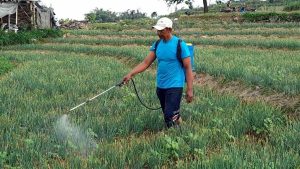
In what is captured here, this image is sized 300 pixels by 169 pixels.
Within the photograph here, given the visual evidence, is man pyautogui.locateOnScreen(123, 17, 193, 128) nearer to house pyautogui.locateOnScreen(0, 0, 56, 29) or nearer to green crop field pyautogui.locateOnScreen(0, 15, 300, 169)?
green crop field pyautogui.locateOnScreen(0, 15, 300, 169)

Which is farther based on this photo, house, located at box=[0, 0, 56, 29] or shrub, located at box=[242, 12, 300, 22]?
shrub, located at box=[242, 12, 300, 22]

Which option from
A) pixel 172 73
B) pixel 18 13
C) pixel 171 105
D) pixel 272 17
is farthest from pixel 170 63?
pixel 272 17

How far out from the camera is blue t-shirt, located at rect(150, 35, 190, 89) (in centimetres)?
602

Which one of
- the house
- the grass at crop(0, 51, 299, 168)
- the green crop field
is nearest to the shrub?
the house

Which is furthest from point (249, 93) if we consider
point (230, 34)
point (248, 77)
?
point (230, 34)

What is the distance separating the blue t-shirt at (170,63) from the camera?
19.7ft

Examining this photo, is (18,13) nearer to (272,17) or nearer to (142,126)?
(272,17)

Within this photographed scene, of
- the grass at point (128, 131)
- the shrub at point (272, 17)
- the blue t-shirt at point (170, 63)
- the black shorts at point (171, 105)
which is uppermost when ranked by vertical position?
the shrub at point (272, 17)

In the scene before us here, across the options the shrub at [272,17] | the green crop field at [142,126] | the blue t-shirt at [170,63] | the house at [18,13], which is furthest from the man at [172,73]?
the shrub at [272,17]

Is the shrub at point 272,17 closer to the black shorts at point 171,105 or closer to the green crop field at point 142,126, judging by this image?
the green crop field at point 142,126

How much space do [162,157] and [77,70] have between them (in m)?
8.92

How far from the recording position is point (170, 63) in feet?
20.0

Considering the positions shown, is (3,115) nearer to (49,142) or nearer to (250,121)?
(49,142)

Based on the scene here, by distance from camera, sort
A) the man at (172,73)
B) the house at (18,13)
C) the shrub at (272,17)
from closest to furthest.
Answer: the man at (172,73), the house at (18,13), the shrub at (272,17)
